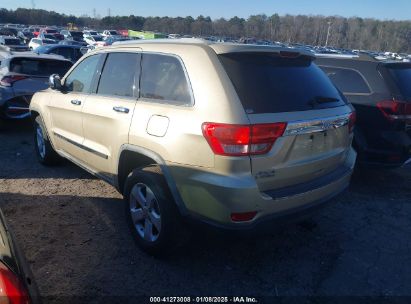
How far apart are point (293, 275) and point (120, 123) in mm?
2041

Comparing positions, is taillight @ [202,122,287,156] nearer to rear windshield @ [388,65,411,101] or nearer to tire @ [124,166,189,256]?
tire @ [124,166,189,256]

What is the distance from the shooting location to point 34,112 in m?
5.53

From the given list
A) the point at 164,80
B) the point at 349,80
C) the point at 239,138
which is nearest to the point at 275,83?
the point at 239,138

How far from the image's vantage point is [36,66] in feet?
25.2

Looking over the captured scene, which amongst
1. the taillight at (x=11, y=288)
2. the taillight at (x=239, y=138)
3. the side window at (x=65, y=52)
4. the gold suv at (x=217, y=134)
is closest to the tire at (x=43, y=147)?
the gold suv at (x=217, y=134)

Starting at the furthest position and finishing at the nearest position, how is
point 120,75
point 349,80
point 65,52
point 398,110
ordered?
point 65,52, point 349,80, point 398,110, point 120,75

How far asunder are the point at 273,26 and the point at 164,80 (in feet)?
323

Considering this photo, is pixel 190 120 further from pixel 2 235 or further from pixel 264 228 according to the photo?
pixel 2 235

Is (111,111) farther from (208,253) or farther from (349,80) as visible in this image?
(349,80)

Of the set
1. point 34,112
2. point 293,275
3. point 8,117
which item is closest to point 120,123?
point 293,275

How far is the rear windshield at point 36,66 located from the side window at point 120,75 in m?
4.40

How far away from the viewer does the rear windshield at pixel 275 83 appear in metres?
2.75

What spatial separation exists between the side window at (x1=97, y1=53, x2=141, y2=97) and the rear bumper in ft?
3.76

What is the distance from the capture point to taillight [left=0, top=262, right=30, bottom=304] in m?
1.48
